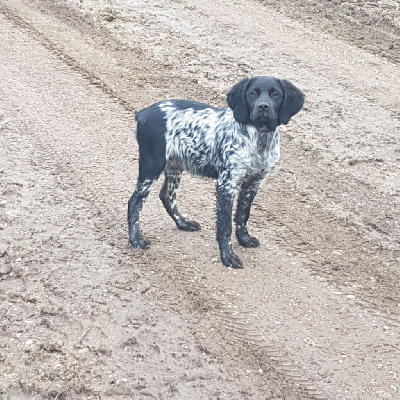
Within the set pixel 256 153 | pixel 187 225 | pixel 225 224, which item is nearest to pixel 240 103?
pixel 256 153

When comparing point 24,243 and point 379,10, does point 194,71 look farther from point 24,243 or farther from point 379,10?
point 24,243

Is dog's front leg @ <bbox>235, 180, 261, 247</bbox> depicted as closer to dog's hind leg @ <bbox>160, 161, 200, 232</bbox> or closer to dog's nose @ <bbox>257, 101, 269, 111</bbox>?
dog's hind leg @ <bbox>160, 161, 200, 232</bbox>

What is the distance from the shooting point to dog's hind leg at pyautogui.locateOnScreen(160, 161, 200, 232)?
7.48 m

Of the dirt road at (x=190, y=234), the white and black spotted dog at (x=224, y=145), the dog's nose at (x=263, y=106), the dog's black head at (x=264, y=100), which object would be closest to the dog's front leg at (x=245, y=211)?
the white and black spotted dog at (x=224, y=145)

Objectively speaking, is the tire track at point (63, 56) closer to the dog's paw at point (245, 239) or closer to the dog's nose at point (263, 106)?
the dog's paw at point (245, 239)

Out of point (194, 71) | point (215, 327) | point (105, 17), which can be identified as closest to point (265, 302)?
point (215, 327)

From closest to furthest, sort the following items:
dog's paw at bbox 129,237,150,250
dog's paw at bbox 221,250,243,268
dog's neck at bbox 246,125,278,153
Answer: dog's neck at bbox 246,125,278,153
dog's paw at bbox 221,250,243,268
dog's paw at bbox 129,237,150,250

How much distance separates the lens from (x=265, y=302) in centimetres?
657

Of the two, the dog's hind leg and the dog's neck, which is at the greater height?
the dog's neck

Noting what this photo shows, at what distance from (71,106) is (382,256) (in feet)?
17.9

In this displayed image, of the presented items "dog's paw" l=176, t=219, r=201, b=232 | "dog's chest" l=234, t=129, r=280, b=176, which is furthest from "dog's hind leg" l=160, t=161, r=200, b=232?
"dog's chest" l=234, t=129, r=280, b=176

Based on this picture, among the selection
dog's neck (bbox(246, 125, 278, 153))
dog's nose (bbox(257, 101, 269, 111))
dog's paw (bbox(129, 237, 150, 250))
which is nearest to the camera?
dog's nose (bbox(257, 101, 269, 111))

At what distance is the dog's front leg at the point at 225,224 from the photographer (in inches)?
270

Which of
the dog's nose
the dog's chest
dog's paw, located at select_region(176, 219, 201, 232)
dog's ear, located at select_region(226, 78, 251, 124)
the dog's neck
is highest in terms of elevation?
the dog's nose
